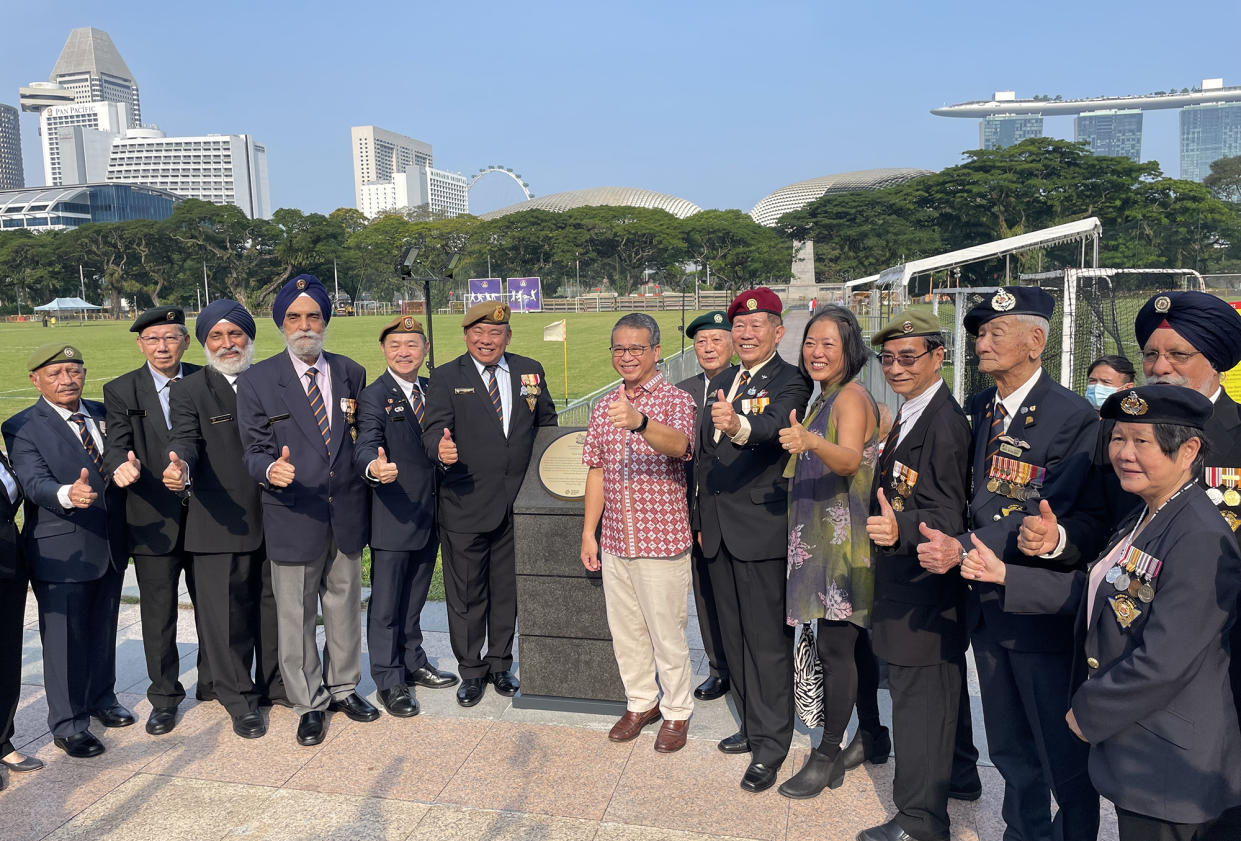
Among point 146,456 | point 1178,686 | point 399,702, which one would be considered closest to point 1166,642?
point 1178,686

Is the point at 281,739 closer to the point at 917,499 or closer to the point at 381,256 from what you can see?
the point at 917,499

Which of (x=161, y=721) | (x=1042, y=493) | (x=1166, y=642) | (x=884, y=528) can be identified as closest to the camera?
(x=1166, y=642)

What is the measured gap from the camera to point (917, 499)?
2893 mm

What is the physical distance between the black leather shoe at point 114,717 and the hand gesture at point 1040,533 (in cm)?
419

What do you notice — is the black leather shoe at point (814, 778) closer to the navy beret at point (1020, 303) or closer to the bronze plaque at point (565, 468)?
the bronze plaque at point (565, 468)

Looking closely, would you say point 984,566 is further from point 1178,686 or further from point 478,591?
point 478,591

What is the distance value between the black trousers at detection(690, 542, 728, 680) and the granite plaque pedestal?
50cm

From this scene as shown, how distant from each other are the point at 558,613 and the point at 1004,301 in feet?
8.20

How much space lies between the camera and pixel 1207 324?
2375 mm

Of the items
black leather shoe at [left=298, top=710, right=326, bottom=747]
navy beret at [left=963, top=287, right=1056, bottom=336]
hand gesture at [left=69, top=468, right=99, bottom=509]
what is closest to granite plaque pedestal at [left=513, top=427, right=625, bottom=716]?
black leather shoe at [left=298, top=710, right=326, bottom=747]

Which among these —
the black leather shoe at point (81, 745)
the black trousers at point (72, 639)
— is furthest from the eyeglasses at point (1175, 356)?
the black leather shoe at point (81, 745)

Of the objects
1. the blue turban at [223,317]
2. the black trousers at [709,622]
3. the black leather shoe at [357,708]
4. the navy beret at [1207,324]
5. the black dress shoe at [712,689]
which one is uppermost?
the blue turban at [223,317]

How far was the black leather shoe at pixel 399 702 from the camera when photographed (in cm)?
419

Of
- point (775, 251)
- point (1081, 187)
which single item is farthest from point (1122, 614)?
point (775, 251)
